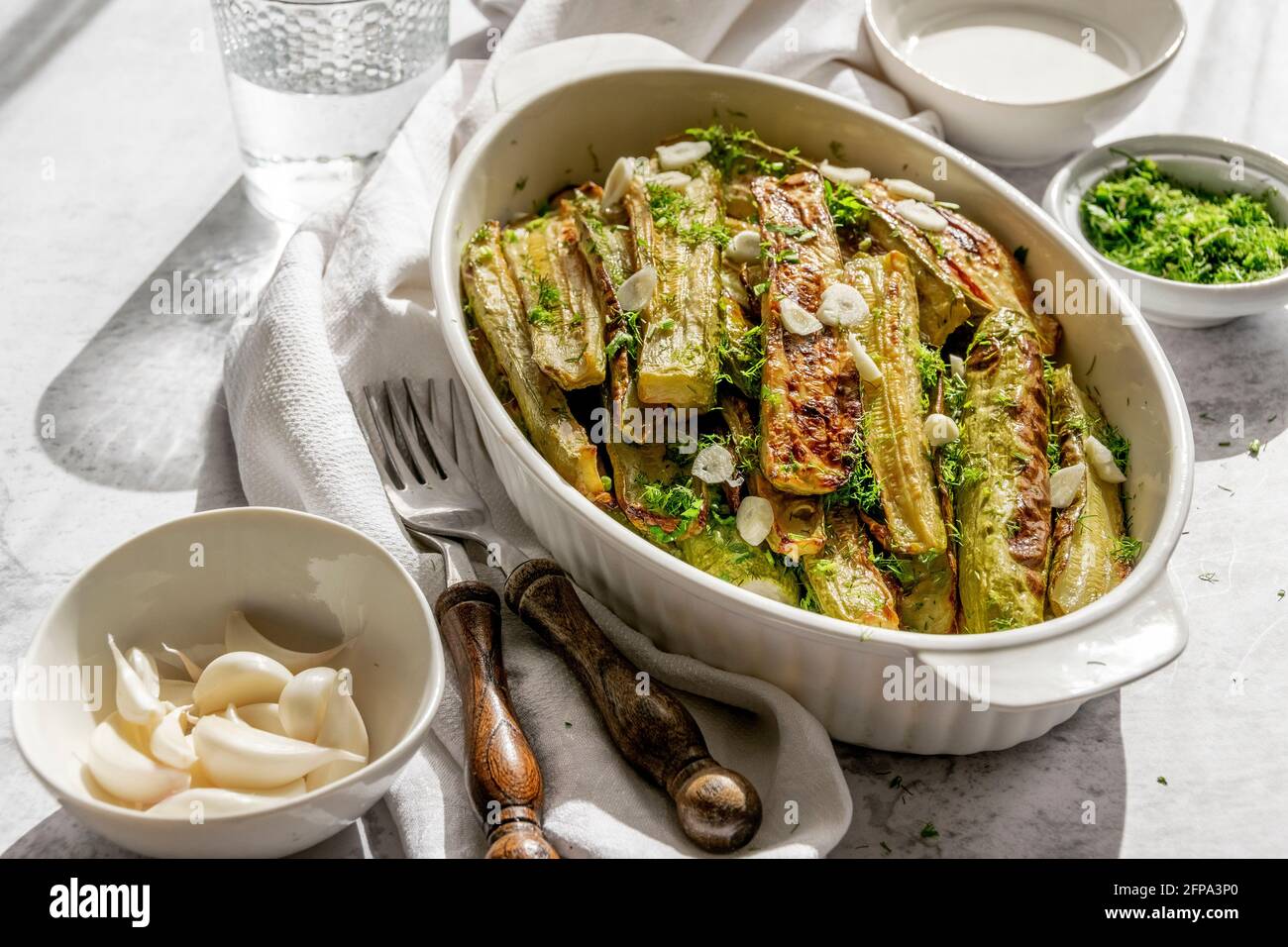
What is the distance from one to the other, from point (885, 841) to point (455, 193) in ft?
3.72

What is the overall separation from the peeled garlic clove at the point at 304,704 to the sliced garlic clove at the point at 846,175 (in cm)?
115

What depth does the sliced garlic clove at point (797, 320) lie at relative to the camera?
171 centimetres

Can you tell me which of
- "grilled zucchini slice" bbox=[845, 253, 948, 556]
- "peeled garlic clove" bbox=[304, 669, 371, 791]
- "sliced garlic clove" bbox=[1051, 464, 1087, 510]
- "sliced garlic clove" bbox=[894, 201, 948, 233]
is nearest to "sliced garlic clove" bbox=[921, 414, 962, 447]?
"grilled zucchini slice" bbox=[845, 253, 948, 556]

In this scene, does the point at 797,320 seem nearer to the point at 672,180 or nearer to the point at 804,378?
the point at 804,378

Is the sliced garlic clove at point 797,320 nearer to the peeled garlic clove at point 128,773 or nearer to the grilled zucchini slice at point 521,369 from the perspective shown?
the grilled zucchini slice at point 521,369

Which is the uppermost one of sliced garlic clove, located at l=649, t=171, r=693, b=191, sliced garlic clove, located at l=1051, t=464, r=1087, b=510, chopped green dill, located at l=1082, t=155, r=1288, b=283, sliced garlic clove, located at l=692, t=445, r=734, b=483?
sliced garlic clove, located at l=649, t=171, r=693, b=191

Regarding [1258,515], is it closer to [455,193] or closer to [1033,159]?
[1033,159]

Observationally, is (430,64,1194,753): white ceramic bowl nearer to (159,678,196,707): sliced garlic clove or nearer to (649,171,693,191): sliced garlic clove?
(649,171,693,191): sliced garlic clove

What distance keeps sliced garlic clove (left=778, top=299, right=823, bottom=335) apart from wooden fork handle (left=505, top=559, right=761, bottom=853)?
0.46m

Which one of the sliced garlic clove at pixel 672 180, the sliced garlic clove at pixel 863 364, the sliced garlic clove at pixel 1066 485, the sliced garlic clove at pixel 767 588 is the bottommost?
the sliced garlic clove at pixel 767 588

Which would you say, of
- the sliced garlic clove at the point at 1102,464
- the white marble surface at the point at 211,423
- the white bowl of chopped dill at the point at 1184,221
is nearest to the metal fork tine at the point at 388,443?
the white marble surface at the point at 211,423

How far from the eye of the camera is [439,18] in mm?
2412

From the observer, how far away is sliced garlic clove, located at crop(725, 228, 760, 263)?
1.88 meters

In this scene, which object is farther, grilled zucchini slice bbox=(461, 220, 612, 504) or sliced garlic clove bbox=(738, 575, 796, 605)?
grilled zucchini slice bbox=(461, 220, 612, 504)
